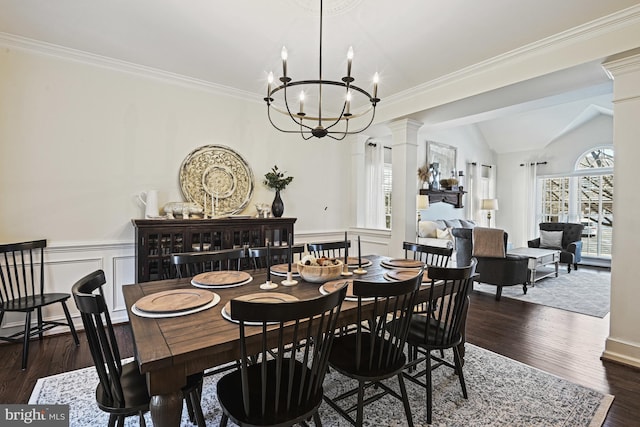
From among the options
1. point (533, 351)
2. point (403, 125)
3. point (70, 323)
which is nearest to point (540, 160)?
point (403, 125)

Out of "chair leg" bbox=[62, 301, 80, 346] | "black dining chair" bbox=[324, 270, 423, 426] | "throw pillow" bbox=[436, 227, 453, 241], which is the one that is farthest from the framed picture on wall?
"chair leg" bbox=[62, 301, 80, 346]

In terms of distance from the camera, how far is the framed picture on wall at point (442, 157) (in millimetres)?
7609

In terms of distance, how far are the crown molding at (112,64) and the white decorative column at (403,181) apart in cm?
202

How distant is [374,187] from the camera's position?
545 cm

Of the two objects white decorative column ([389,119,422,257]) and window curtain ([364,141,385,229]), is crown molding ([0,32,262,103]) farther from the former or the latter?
window curtain ([364,141,385,229])

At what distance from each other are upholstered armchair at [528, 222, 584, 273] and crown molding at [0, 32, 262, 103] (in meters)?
6.77

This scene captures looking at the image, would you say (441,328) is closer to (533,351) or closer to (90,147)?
(533,351)

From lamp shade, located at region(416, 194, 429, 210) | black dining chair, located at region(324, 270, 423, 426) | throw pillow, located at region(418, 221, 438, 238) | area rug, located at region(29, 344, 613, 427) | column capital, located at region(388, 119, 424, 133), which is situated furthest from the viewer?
throw pillow, located at region(418, 221, 438, 238)

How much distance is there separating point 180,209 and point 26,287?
1.48 m

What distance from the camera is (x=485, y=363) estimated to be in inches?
102

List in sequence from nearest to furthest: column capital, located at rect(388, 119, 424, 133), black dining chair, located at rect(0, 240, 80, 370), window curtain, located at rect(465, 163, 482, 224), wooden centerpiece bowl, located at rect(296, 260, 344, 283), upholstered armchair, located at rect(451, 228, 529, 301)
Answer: wooden centerpiece bowl, located at rect(296, 260, 344, 283) → black dining chair, located at rect(0, 240, 80, 370) → column capital, located at rect(388, 119, 424, 133) → upholstered armchair, located at rect(451, 228, 529, 301) → window curtain, located at rect(465, 163, 482, 224)

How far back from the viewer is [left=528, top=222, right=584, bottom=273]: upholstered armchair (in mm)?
6457

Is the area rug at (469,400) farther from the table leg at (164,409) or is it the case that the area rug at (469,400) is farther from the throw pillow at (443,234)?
the throw pillow at (443,234)

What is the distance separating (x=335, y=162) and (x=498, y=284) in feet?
9.62
